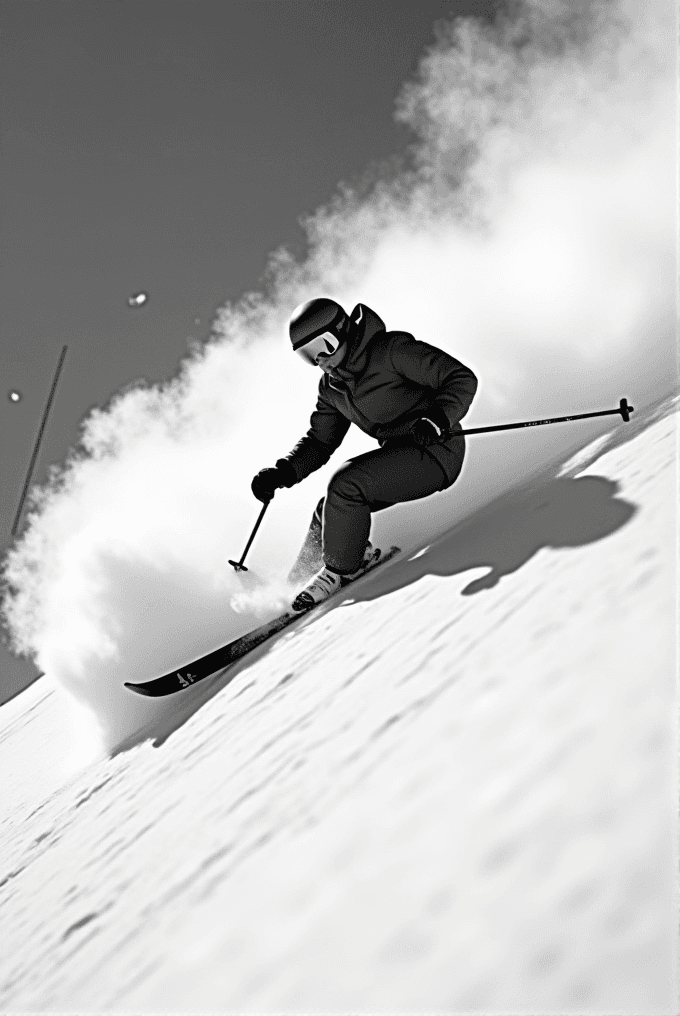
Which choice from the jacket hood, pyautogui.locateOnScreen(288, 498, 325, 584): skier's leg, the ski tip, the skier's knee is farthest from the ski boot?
the jacket hood

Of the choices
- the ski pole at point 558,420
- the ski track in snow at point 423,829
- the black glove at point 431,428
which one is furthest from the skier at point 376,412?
the ski track in snow at point 423,829

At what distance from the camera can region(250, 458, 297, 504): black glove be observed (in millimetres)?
5395

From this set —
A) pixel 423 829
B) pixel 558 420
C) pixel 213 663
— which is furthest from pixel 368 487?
pixel 423 829

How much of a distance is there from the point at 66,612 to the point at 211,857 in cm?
375

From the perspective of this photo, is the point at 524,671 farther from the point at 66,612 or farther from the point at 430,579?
the point at 66,612

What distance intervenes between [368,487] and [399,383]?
2.23 feet

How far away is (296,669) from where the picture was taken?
12.6ft

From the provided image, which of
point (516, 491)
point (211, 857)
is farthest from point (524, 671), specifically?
point (516, 491)

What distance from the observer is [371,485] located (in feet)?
14.9

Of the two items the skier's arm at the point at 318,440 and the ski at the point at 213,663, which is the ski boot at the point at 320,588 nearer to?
the ski at the point at 213,663

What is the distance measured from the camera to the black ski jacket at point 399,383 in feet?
14.9

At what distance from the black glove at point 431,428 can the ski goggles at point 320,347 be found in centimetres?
72

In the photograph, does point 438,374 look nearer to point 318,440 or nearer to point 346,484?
point 346,484

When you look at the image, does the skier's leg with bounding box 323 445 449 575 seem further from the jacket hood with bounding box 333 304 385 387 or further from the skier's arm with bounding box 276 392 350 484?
the skier's arm with bounding box 276 392 350 484
